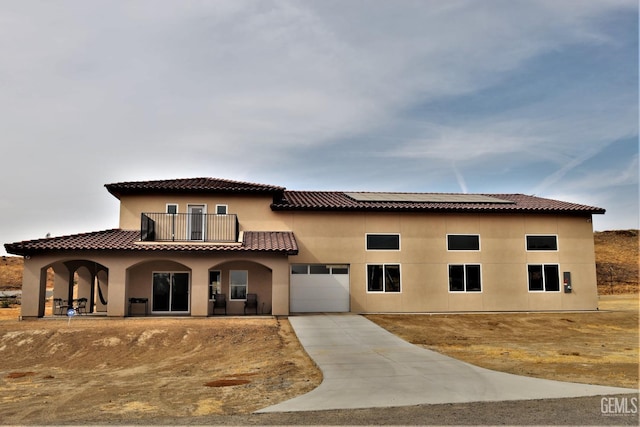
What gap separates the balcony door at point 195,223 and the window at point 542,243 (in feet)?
51.1

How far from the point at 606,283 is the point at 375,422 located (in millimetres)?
53245

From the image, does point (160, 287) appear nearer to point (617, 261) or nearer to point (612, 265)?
point (612, 265)

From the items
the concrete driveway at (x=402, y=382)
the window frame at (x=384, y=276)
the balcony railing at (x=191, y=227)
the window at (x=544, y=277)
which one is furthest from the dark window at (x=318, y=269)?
the window at (x=544, y=277)

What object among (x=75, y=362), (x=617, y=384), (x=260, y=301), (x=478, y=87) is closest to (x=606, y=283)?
(x=478, y=87)

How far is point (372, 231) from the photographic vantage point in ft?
80.1

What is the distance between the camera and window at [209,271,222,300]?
22891mm

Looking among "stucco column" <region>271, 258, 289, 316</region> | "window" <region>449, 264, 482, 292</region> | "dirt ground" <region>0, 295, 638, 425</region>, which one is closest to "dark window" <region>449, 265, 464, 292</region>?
"window" <region>449, 264, 482, 292</region>

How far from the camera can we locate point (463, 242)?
24922 millimetres

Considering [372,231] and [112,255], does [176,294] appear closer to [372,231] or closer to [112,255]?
Result: [112,255]

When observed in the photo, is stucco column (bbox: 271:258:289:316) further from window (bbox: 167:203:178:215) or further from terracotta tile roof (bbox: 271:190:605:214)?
window (bbox: 167:203:178:215)

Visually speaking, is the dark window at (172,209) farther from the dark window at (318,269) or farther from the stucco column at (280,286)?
the dark window at (318,269)

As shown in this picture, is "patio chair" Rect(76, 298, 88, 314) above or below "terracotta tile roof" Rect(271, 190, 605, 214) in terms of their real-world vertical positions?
below
